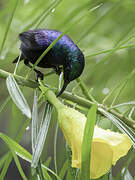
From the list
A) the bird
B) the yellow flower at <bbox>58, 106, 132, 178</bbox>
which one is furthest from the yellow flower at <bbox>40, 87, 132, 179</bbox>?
the bird

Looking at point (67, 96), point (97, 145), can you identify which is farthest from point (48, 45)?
point (97, 145)

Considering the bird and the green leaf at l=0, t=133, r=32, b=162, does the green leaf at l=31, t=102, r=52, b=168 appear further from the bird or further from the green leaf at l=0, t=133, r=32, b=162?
the bird

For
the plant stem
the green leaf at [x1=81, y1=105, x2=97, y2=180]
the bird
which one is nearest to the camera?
the green leaf at [x1=81, y1=105, x2=97, y2=180]

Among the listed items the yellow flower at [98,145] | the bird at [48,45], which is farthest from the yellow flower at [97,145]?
the bird at [48,45]

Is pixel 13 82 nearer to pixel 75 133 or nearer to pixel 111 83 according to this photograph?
pixel 75 133

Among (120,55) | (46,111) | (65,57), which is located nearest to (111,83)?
(120,55)

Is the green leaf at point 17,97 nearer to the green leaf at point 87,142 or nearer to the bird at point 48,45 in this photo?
the green leaf at point 87,142
